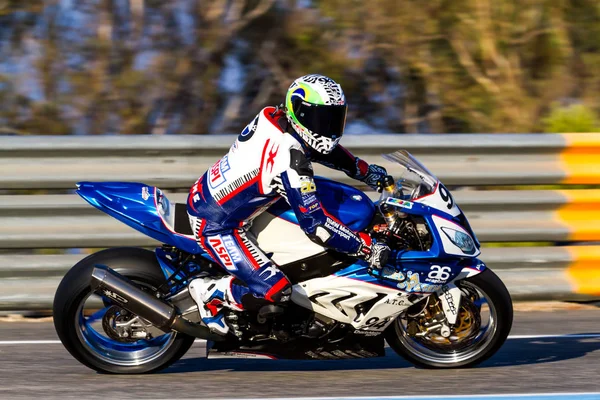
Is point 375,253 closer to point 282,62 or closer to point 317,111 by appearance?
point 317,111

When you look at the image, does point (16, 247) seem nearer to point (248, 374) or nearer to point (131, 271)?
point (131, 271)

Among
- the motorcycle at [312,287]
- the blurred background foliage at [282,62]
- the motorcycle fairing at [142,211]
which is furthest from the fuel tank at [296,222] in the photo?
the blurred background foliage at [282,62]

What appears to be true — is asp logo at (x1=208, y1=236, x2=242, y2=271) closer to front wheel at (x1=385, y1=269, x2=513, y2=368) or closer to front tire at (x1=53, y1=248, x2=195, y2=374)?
front tire at (x1=53, y1=248, x2=195, y2=374)

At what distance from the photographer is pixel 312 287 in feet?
17.6

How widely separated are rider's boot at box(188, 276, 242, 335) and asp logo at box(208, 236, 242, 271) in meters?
0.15

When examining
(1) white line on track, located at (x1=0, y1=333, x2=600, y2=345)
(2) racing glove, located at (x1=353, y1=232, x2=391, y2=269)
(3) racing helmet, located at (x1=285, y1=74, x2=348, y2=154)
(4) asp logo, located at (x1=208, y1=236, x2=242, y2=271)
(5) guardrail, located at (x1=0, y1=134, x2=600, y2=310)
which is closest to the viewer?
(3) racing helmet, located at (x1=285, y1=74, x2=348, y2=154)

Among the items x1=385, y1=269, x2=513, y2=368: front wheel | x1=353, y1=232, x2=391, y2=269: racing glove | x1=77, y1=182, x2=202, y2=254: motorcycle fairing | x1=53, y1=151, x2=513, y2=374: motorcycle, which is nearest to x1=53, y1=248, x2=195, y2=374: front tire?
x1=53, y1=151, x2=513, y2=374: motorcycle

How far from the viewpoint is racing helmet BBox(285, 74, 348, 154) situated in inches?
198

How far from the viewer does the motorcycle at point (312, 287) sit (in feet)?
17.6

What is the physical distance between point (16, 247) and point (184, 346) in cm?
209

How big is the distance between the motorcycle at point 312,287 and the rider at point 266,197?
84mm

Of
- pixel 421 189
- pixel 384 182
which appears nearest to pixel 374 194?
pixel 384 182

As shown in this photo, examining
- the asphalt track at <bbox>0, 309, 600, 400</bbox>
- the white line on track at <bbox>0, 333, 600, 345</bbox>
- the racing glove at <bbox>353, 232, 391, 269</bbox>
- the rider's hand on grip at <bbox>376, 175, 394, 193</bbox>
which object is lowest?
the white line on track at <bbox>0, 333, 600, 345</bbox>

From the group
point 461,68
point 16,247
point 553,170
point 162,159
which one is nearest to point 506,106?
point 461,68
